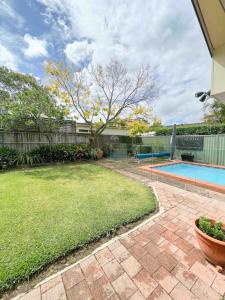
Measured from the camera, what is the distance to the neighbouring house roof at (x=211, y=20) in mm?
2213

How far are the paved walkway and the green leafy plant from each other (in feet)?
1.32

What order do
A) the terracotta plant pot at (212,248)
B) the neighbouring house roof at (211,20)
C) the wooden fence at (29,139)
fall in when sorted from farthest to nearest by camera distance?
the wooden fence at (29,139), the neighbouring house roof at (211,20), the terracotta plant pot at (212,248)

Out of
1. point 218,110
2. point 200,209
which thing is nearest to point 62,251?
point 200,209

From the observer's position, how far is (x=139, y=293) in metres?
1.63

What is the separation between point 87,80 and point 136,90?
12.1 ft

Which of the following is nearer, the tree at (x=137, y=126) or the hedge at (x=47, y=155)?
the hedge at (x=47, y=155)

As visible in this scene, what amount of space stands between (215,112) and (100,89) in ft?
35.7

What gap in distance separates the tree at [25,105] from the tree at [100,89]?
1573 millimetres

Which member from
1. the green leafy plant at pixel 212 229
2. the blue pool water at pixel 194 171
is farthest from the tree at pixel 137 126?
the green leafy plant at pixel 212 229

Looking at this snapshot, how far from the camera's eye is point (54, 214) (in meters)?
3.31

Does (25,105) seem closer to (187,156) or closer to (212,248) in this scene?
(212,248)

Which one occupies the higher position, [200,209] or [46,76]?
[46,76]

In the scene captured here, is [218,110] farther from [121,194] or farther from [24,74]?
[24,74]

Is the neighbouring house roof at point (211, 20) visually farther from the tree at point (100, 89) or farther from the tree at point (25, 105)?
the tree at point (100, 89)
